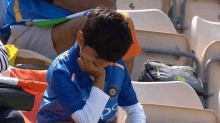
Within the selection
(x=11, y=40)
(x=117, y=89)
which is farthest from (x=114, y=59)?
(x=11, y=40)

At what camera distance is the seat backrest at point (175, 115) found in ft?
6.39

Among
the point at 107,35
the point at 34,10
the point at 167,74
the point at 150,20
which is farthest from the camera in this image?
the point at 150,20

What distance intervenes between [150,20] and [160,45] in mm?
367

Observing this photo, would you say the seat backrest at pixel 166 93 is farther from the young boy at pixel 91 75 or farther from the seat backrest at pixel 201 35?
the seat backrest at pixel 201 35

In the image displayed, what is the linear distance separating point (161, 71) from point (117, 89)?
1.16 m

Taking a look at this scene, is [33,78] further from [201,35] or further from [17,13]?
[201,35]

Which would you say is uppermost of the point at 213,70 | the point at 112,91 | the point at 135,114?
the point at 112,91

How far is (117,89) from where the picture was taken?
1.48 meters

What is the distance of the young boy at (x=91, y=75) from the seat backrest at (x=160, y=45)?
132cm

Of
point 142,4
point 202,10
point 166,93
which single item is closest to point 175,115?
point 166,93

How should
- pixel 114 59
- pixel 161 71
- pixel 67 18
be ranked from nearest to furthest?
pixel 114 59
pixel 67 18
pixel 161 71

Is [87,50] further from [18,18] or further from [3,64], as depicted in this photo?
[18,18]

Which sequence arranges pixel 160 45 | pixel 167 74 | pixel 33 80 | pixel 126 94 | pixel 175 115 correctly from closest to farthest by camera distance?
1. pixel 126 94
2. pixel 33 80
3. pixel 175 115
4. pixel 167 74
5. pixel 160 45

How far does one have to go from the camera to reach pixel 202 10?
382cm
